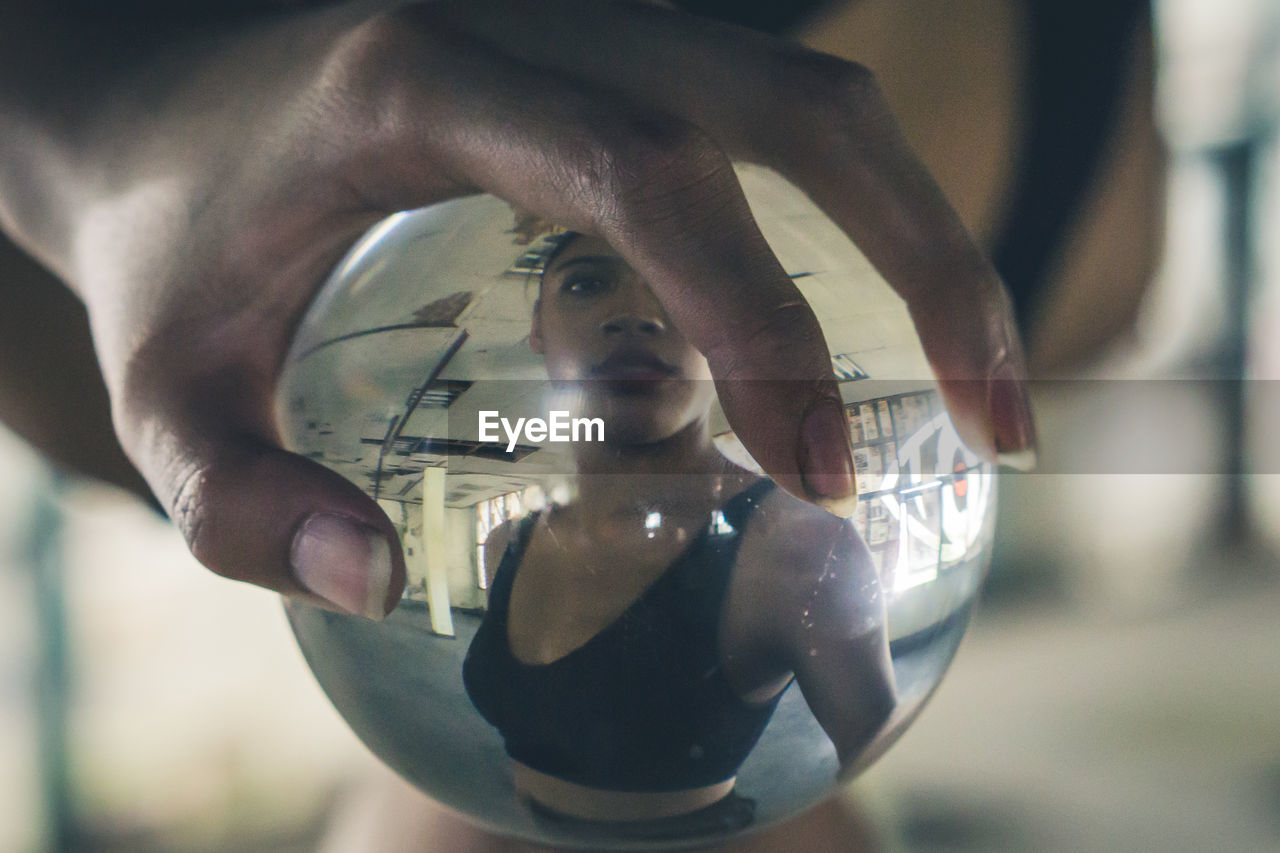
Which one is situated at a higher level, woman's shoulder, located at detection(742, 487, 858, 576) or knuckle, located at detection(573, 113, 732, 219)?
knuckle, located at detection(573, 113, 732, 219)

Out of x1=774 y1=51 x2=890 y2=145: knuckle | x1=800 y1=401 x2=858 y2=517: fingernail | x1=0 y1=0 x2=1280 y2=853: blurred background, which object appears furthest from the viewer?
x1=0 y1=0 x2=1280 y2=853: blurred background

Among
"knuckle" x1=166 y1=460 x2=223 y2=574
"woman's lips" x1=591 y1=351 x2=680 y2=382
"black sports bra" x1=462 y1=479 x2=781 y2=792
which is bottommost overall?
"black sports bra" x1=462 y1=479 x2=781 y2=792

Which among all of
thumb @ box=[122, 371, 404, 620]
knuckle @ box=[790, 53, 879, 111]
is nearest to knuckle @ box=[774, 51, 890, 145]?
knuckle @ box=[790, 53, 879, 111]

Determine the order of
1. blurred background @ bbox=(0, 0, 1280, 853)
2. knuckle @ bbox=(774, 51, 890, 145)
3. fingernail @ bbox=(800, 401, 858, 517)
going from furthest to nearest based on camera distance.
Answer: blurred background @ bbox=(0, 0, 1280, 853) < knuckle @ bbox=(774, 51, 890, 145) < fingernail @ bbox=(800, 401, 858, 517)

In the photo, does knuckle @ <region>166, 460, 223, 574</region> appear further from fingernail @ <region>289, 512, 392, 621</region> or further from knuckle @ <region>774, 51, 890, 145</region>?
knuckle @ <region>774, 51, 890, 145</region>

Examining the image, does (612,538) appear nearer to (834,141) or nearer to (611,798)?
(611,798)

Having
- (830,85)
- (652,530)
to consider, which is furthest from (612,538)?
(830,85)

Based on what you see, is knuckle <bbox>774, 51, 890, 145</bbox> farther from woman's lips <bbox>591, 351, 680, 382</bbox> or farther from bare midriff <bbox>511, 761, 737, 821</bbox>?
bare midriff <bbox>511, 761, 737, 821</bbox>

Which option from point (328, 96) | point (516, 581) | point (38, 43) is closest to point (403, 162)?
point (328, 96)

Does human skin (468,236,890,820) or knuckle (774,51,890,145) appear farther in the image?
knuckle (774,51,890,145)

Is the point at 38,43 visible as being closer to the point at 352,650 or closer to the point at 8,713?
the point at 352,650
